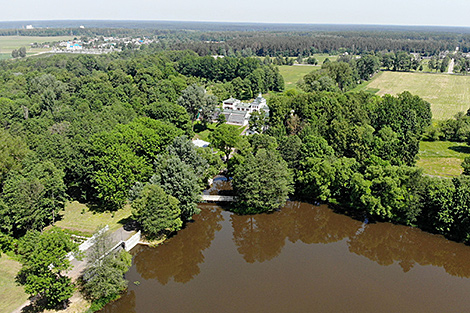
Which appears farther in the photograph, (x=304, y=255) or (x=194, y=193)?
(x=194, y=193)

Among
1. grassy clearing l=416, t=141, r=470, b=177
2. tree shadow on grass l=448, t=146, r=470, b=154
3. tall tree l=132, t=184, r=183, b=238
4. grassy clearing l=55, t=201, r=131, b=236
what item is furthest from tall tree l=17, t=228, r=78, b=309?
tree shadow on grass l=448, t=146, r=470, b=154

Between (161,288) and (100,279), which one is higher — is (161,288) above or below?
below

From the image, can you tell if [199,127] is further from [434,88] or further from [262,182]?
[434,88]

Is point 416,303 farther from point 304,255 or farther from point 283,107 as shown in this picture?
point 283,107

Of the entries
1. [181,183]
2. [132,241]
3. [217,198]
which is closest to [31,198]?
[132,241]

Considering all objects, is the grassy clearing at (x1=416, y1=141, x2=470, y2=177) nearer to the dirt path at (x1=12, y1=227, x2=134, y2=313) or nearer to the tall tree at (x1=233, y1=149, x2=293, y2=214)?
the tall tree at (x1=233, y1=149, x2=293, y2=214)

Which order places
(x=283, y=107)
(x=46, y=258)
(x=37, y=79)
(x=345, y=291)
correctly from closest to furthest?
(x=46, y=258) → (x=345, y=291) → (x=283, y=107) → (x=37, y=79)

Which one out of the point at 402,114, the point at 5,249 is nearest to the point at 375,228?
the point at 402,114
